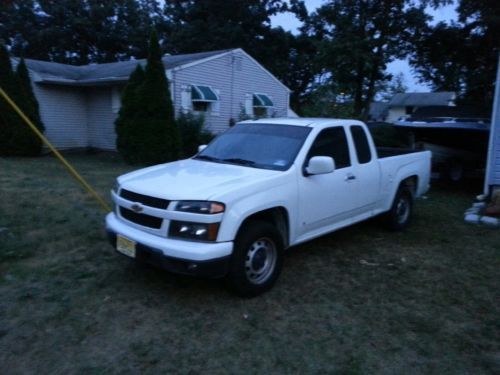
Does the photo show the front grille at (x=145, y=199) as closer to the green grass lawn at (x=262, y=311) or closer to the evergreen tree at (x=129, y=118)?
the green grass lawn at (x=262, y=311)

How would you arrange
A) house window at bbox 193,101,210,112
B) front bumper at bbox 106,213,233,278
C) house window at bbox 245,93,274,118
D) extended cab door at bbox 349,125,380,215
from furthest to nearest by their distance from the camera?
house window at bbox 245,93,274,118, house window at bbox 193,101,210,112, extended cab door at bbox 349,125,380,215, front bumper at bbox 106,213,233,278

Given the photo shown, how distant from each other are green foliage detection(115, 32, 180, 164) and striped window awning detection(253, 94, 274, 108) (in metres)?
6.45

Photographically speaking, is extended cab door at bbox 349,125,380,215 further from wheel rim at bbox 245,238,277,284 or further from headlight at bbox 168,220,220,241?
headlight at bbox 168,220,220,241

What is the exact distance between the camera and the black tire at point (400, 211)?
6281 millimetres

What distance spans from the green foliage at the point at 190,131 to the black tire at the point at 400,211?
951 centimetres

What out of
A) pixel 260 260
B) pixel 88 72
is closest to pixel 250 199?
pixel 260 260

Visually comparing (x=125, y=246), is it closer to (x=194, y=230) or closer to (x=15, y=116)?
(x=194, y=230)

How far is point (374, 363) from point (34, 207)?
20.3ft

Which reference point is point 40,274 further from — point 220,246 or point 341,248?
point 341,248

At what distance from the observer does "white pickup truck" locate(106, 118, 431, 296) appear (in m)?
3.64

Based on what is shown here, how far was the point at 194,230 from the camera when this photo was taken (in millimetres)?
3645

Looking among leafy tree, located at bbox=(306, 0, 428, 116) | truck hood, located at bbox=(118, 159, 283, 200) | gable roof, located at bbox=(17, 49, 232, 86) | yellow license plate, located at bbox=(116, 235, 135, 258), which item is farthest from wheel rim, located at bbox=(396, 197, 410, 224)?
leafy tree, located at bbox=(306, 0, 428, 116)

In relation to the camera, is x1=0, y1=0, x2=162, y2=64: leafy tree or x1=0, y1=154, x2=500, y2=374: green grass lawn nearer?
x1=0, y1=154, x2=500, y2=374: green grass lawn

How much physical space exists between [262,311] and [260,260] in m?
0.51
